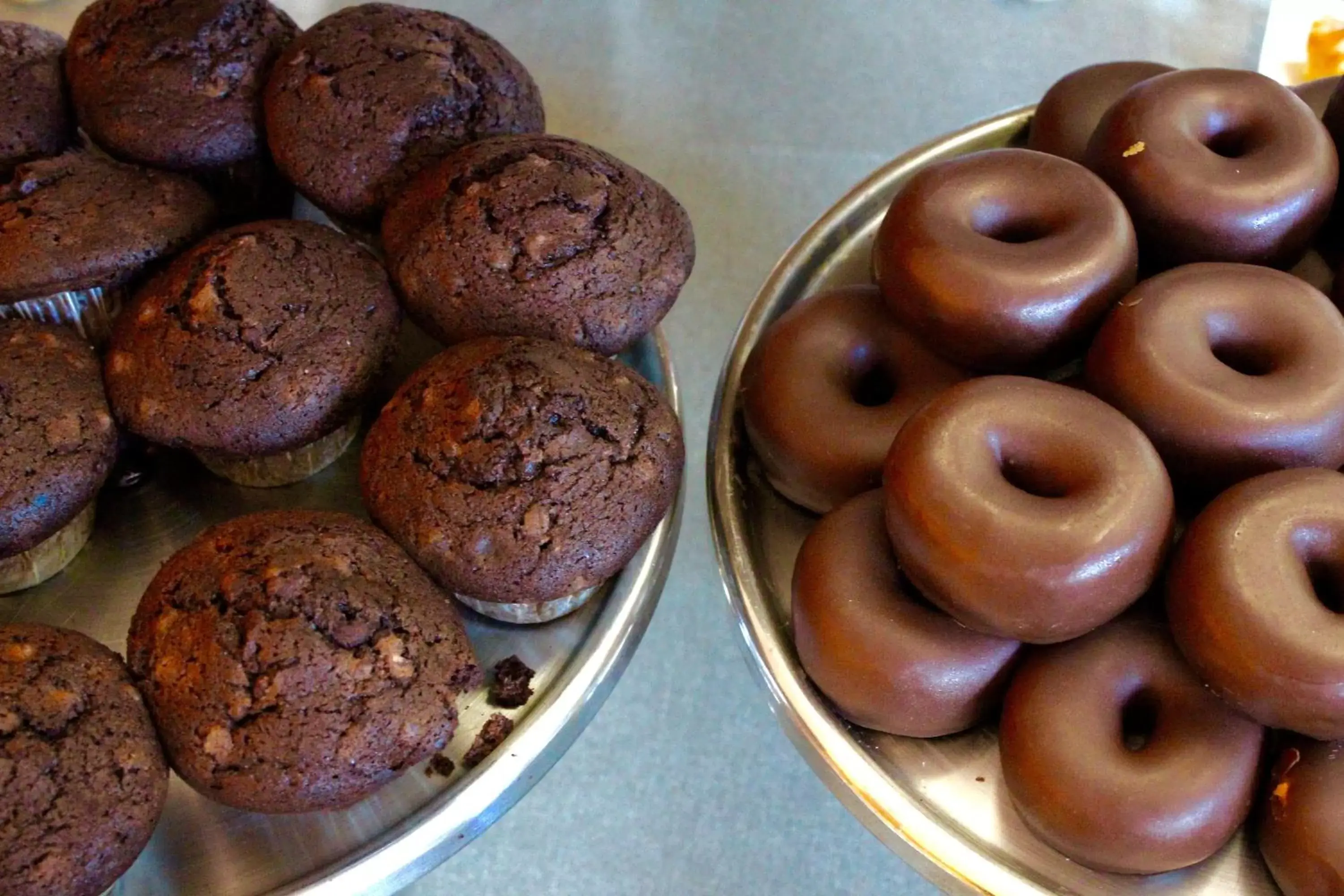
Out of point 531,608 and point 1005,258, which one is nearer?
point 1005,258

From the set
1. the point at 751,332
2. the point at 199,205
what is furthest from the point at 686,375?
the point at 199,205

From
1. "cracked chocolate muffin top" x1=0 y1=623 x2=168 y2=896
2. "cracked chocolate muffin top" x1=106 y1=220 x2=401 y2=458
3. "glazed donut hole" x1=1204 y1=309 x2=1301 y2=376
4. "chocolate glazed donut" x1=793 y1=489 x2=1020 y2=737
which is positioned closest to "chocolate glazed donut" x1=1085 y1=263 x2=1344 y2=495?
"glazed donut hole" x1=1204 y1=309 x2=1301 y2=376

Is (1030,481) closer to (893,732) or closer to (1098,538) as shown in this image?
(1098,538)

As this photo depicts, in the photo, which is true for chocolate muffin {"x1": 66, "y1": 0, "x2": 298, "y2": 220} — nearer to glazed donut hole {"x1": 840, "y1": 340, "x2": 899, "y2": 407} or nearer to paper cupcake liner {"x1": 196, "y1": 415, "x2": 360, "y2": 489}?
paper cupcake liner {"x1": 196, "y1": 415, "x2": 360, "y2": 489}

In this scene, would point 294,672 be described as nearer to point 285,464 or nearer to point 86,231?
point 285,464

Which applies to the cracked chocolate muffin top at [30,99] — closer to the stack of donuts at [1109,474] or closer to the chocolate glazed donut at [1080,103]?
the stack of donuts at [1109,474]

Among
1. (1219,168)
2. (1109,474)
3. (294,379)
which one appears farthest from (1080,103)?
(294,379)

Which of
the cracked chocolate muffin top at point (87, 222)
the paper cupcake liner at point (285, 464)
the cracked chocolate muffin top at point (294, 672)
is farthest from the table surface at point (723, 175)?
the cracked chocolate muffin top at point (87, 222)
